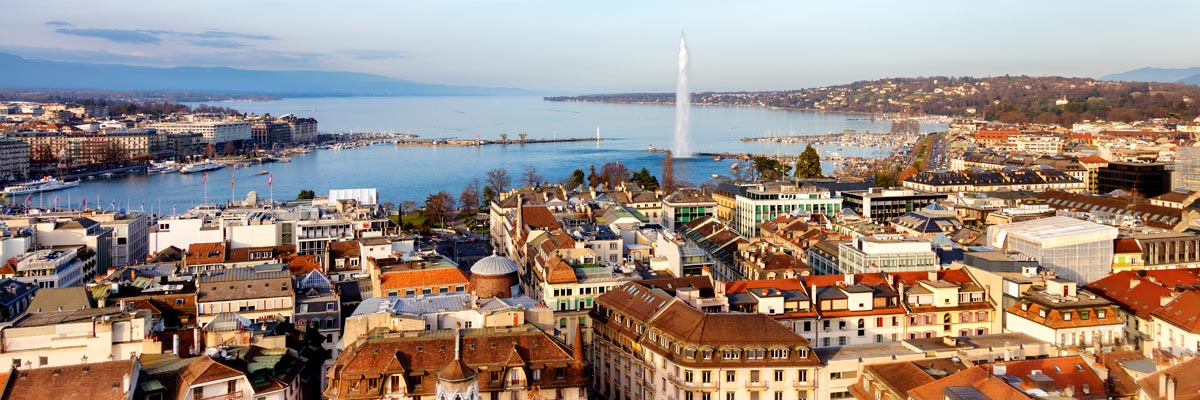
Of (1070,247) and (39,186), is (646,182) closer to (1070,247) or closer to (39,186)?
(1070,247)

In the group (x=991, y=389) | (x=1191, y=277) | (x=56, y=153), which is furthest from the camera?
(x=56, y=153)

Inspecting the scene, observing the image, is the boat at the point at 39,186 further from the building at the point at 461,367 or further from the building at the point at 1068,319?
the building at the point at 1068,319

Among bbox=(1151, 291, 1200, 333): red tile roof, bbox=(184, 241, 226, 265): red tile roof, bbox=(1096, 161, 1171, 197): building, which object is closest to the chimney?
bbox=(1151, 291, 1200, 333): red tile roof

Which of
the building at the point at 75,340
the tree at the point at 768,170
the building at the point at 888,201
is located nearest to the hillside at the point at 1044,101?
the tree at the point at 768,170

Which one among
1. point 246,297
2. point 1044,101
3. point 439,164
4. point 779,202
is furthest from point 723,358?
point 1044,101

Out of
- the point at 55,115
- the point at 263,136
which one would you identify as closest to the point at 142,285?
the point at 263,136

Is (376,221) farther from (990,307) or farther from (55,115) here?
(55,115)
